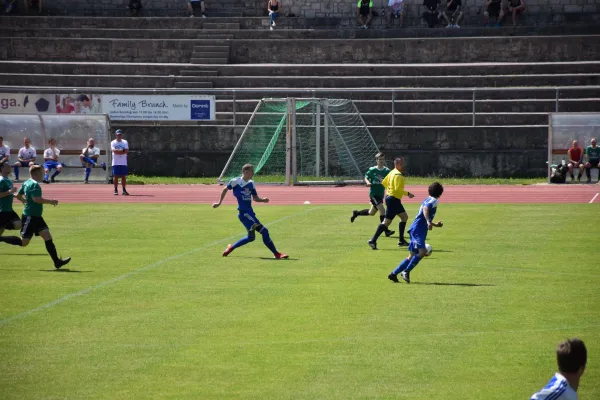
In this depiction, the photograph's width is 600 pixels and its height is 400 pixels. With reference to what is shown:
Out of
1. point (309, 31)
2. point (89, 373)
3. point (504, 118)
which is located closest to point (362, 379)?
point (89, 373)

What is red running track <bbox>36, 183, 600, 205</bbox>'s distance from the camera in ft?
97.6

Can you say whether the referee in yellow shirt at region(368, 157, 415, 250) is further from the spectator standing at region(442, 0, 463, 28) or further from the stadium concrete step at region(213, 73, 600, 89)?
the spectator standing at region(442, 0, 463, 28)

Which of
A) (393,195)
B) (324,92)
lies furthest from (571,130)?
(393,195)

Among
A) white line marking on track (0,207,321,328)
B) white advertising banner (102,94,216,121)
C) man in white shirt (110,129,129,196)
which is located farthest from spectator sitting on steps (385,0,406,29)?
white line marking on track (0,207,321,328)

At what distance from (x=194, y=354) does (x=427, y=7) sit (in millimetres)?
35418

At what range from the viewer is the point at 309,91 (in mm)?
39750

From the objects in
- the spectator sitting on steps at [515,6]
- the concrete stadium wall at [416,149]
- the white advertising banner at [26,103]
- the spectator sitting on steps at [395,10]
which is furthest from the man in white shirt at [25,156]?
the spectator sitting on steps at [515,6]

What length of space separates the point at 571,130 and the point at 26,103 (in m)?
21.1

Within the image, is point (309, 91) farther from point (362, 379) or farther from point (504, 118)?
point (362, 379)

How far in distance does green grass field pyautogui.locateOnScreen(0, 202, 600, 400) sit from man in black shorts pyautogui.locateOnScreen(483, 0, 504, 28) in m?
22.8

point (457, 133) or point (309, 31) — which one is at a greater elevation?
point (309, 31)

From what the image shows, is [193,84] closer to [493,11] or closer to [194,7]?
[194,7]

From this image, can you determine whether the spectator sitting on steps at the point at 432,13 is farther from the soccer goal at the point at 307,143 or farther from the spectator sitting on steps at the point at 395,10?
the soccer goal at the point at 307,143

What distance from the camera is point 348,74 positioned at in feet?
137
